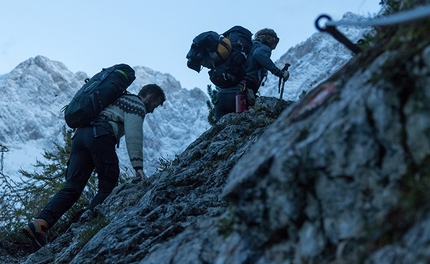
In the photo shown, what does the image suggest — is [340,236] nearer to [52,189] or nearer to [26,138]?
[52,189]

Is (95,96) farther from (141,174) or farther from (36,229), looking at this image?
(36,229)

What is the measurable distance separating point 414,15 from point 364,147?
0.65 meters

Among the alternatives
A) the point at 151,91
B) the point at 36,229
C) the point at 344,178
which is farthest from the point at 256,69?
the point at 344,178

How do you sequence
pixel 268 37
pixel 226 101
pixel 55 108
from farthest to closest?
pixel 55 108 → pixel 226 101 → pixel 268 37

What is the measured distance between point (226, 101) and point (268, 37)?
1304mm

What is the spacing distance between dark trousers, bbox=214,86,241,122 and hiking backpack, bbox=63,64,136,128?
8.79 feet

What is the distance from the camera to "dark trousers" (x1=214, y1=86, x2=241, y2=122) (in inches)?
388

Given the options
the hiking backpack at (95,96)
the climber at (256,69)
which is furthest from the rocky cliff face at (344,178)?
the climber at (256,69)

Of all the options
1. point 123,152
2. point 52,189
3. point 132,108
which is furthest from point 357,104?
point 123,152

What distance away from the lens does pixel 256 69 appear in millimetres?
9719

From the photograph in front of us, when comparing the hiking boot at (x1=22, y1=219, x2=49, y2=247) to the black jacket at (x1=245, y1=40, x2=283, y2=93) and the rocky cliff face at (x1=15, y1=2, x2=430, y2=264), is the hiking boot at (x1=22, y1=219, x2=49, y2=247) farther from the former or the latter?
the black jacket at (x1=245, y1=40, x2=283, y2=93)

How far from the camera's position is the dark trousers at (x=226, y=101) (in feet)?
32.4

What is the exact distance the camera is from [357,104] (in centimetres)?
284

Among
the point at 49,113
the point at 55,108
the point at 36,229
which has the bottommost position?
the point at 36,229
